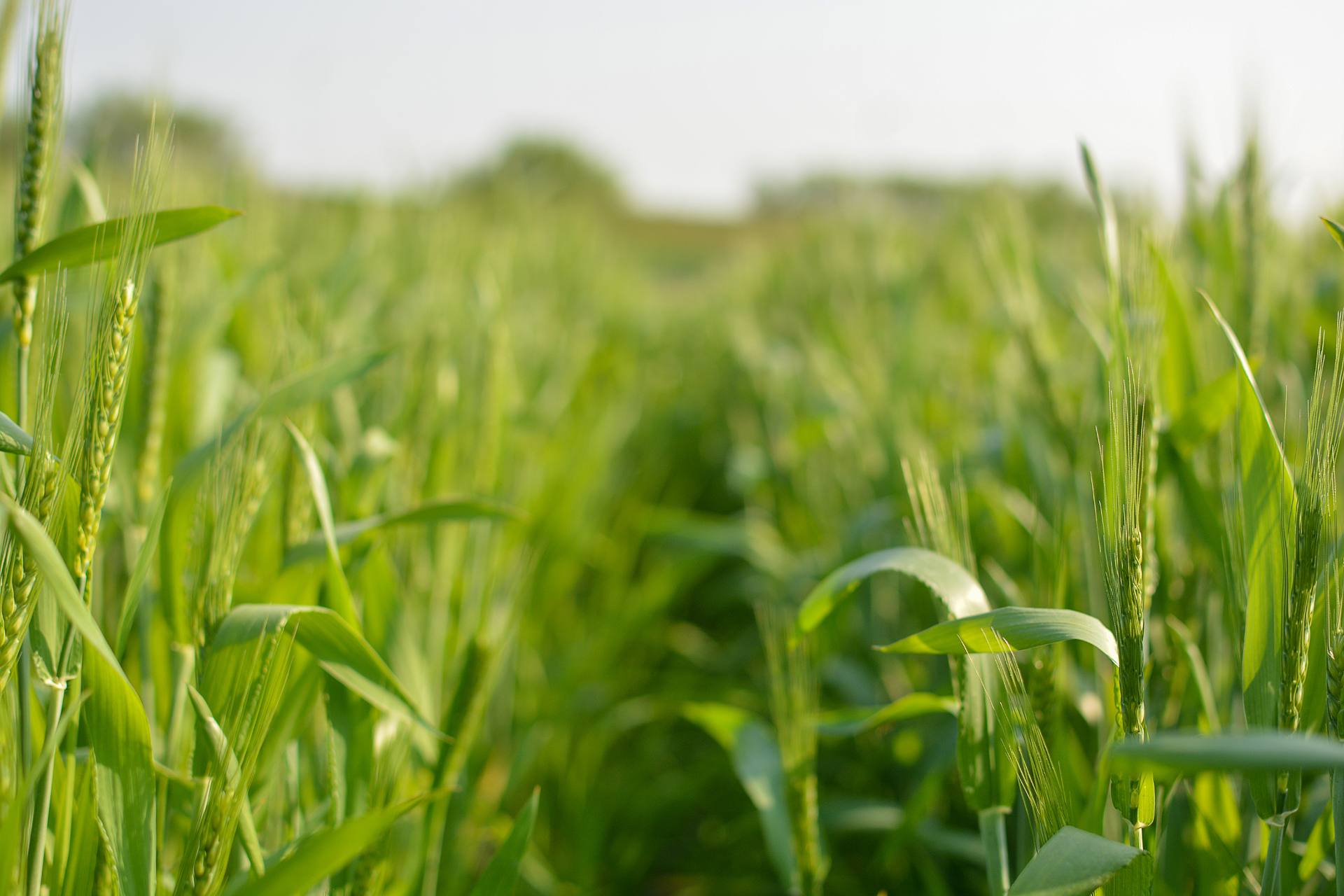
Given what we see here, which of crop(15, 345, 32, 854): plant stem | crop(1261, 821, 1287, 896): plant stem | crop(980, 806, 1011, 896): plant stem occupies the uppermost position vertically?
crop(15, 345, 32, 854): plant stem

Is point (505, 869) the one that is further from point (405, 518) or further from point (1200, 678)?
point (1200, 678)

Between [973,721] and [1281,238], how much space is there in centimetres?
123

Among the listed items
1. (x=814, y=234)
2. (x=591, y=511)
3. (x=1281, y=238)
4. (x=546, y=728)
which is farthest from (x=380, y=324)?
(x=814, y=234)

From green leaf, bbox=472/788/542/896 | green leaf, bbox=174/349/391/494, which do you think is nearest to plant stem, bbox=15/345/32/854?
green leaf, bbox=174/349/391/494

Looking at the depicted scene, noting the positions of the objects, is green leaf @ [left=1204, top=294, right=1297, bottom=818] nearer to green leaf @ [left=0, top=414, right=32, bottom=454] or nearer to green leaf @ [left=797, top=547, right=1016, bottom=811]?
green leaf @ [left=797, top=547, right=1016, bottom=811]

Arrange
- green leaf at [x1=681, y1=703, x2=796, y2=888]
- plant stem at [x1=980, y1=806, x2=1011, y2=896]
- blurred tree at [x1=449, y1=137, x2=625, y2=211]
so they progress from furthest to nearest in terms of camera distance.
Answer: blurred tree at [x1=449, y1=137, x2=625, y2=211]
green leaf at [x1=681, y1=703, x2=796, y2=888]
plant stem at [x1=980, y1=806, x2=1011, y2=896]

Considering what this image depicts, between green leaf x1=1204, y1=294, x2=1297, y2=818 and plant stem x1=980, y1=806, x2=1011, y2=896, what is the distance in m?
0.14

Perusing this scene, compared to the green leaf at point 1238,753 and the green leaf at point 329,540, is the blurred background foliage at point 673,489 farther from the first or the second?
the green leaf at point 1238,753

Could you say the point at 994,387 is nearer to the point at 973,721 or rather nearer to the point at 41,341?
the point at 973,721

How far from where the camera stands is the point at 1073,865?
41 centimetres

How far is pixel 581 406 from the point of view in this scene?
2.24 m

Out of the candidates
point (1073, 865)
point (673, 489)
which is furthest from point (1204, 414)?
point (673, 489)

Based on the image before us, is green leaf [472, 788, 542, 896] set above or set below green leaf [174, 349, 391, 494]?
below

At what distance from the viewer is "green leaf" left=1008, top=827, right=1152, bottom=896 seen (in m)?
0.41
